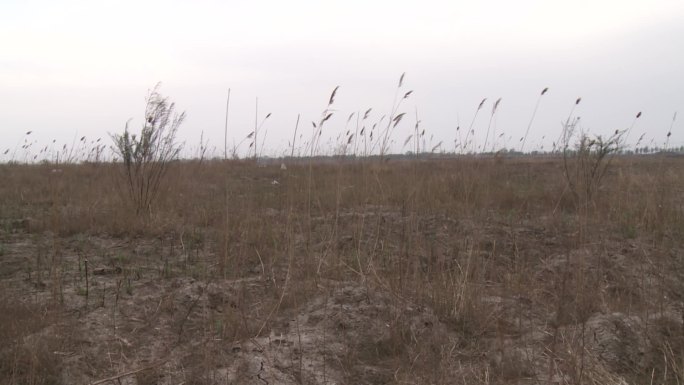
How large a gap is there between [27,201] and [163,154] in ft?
7.20

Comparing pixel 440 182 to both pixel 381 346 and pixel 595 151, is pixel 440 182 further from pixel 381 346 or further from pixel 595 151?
pixel 381 346

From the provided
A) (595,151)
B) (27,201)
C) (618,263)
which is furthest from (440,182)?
(27,201)

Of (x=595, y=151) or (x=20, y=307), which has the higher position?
(x=595, y=151)

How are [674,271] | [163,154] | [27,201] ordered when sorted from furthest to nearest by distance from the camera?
[27,201] < [163,154] < [674,271]

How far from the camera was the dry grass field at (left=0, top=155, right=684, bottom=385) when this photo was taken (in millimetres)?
1949

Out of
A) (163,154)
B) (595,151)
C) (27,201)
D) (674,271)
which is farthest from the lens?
(27,201)

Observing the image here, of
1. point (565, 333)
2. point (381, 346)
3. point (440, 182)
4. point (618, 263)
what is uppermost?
point (440, 182)

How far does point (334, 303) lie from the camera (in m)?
2.57

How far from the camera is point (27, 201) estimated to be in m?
5.31

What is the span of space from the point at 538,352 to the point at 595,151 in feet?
8.40

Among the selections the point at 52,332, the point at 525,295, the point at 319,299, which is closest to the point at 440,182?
the point at 525,295

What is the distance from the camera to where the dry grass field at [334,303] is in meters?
1.95

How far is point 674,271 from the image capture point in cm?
314

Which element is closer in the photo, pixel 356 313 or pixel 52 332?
pixel 52 332
